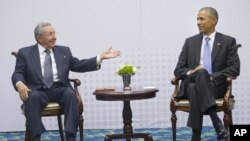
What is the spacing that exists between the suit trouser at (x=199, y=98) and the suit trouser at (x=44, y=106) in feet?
3.59

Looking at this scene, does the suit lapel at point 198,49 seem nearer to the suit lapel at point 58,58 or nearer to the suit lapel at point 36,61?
the suit lapel at point 58,58

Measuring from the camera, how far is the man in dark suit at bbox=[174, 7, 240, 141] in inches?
169

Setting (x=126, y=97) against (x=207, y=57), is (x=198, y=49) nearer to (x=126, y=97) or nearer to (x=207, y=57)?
(x=207, y=57)

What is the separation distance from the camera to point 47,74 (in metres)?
4.74

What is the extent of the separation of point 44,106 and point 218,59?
1829 millimetres

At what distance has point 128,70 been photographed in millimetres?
4539

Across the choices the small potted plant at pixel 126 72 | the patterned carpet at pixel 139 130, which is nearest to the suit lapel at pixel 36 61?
the small potted plant at pixel 126 72

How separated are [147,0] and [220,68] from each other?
1.66m

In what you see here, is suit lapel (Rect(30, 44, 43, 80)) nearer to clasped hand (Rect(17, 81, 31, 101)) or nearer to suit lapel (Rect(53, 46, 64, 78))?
suit lapel (Rect(53, 46, 64, 78))

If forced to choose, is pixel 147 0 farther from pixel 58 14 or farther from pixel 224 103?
pixel 224 103

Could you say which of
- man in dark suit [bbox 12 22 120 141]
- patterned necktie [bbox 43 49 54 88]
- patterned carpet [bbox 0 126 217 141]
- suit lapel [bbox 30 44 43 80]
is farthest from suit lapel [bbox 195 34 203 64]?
suit lapel [bbox 30 44 43 80]

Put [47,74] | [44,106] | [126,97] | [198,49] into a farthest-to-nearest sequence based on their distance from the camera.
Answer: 1. [198,49]
2. [47,74]
3. [44,106]
4. [126,97]

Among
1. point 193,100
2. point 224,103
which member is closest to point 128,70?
point 193,100

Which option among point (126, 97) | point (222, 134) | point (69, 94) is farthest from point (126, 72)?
point (222, 134)
